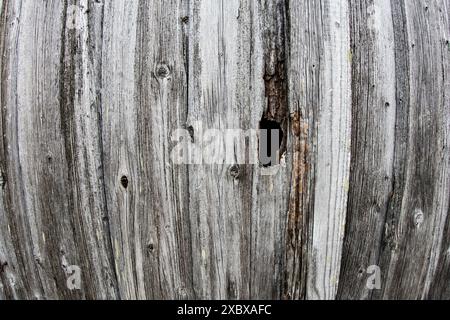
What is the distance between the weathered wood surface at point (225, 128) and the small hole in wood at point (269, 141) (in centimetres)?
2

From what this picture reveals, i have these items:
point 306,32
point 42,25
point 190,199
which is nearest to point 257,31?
point 306,32

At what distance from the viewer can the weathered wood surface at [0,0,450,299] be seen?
1207 millimetres

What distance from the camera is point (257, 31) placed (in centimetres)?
120

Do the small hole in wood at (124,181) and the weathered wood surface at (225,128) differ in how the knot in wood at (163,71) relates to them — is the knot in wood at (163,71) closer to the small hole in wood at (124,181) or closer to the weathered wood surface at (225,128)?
the weathered wood surface at (225,128)

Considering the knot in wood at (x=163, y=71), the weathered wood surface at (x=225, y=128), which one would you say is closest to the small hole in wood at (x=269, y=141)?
the weathered wood surface at (x=225, y=128)

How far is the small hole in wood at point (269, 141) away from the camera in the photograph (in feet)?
3.96

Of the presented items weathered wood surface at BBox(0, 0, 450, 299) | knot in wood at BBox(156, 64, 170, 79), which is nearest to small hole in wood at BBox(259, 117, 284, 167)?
weathered wood surface at BBox(0, 0, 450, 299)

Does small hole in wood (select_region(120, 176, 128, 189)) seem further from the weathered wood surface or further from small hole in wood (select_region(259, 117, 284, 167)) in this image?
small hole in wood (select_region(259, 117, 284, 167))

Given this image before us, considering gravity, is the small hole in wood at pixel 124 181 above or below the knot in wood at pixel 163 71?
below

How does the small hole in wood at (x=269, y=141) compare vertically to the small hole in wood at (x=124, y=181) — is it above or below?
above

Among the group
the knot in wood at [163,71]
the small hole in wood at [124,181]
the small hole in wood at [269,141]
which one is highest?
the knot in wood at [163,71]

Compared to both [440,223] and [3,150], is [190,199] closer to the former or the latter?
[3,150]

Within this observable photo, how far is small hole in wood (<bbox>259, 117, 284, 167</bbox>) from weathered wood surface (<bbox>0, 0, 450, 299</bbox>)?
17mm

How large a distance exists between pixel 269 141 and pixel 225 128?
12 cm
